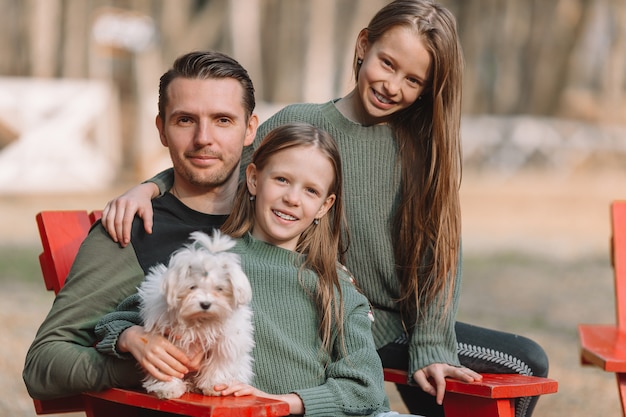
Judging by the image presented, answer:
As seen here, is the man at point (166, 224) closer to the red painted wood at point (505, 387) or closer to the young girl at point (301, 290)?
the young girl at point (301, 290)

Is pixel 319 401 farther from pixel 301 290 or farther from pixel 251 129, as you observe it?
pixel 251 129

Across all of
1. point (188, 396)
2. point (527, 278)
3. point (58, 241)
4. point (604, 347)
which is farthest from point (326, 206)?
point (527, 278)

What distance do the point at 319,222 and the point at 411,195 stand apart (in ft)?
1.53

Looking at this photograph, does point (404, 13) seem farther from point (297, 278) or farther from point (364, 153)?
point (297, 278)

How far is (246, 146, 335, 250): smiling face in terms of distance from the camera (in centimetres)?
328

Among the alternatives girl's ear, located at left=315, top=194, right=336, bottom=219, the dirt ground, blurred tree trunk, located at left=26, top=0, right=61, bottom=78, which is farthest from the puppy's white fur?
blurred tree trunk, located at left=26, top=0, right=61, bottom=78

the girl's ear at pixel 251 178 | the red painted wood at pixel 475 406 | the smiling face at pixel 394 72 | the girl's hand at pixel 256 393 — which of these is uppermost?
the smiling face at pixel 394 72

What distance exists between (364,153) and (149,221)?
876mm

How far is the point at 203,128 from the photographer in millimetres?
3490

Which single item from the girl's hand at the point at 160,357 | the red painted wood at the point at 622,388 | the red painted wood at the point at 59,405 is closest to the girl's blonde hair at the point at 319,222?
the girl's hand at the point at 160,357

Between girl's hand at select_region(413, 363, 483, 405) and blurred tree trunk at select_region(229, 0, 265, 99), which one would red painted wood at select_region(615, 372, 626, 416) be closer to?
girl's hand at select_region(413, 363, 483, 405)

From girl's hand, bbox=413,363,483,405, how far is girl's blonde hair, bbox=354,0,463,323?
0.26 metres

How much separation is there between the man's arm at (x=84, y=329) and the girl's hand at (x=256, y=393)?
30cm

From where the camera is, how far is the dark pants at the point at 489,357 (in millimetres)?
3553
